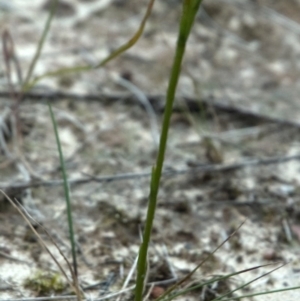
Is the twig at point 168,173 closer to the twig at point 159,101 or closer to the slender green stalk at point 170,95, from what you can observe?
the twig at point 159,101

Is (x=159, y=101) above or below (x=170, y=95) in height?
below

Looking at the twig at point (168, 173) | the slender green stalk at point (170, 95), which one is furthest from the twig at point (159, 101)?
the slender green stalk at point (170, 95)

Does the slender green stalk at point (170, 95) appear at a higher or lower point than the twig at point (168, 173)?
higher

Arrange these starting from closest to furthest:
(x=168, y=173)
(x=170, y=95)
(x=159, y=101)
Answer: (x=170, y=95)
(x=168, y=173)
(x=159, y=101)

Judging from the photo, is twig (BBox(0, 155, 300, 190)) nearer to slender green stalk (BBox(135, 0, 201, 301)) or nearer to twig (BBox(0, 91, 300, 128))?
twig (BBox(0, 91, 300, 128))

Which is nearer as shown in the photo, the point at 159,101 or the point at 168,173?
the point at 168,173

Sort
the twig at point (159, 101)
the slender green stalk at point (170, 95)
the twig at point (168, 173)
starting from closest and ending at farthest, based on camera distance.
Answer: the slender green stalk at point (170, 95), the twig at point (168, 173), the twig at point (159, 101)

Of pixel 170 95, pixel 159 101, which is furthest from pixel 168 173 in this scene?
pixel 170 95

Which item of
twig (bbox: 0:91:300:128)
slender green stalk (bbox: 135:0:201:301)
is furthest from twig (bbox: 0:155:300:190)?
slender green stalk (bbox: 135:0:201:301)

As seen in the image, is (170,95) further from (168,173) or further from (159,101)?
(159,101)

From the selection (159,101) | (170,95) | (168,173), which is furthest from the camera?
(159,101)

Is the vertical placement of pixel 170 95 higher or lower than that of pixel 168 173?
higher
